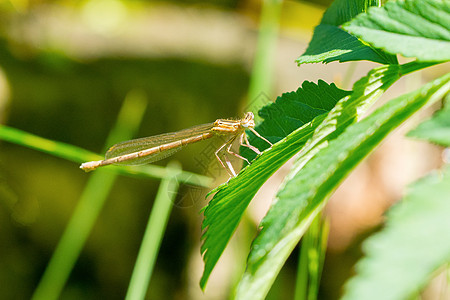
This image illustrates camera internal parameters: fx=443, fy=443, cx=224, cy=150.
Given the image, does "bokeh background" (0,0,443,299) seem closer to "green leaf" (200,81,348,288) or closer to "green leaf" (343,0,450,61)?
"green leaf" (200,81,348,288)

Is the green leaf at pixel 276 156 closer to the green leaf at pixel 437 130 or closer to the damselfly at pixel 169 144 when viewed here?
the green leaf at pixel 437 130

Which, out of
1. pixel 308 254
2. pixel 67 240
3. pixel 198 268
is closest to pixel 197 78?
pixel 198 268

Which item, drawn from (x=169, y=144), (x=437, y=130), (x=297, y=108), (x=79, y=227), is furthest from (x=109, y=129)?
(x=437, y=130)

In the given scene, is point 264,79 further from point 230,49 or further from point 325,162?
point 230,49

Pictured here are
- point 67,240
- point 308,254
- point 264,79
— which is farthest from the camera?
point 67,240

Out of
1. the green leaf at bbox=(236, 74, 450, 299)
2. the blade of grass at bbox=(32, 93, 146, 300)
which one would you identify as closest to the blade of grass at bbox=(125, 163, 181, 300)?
the blade of grass at bbox=(32, 93, 146, 300)

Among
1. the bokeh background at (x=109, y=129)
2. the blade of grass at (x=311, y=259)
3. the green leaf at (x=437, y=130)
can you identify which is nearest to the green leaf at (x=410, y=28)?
the green leaf at (x=437, y=130)
